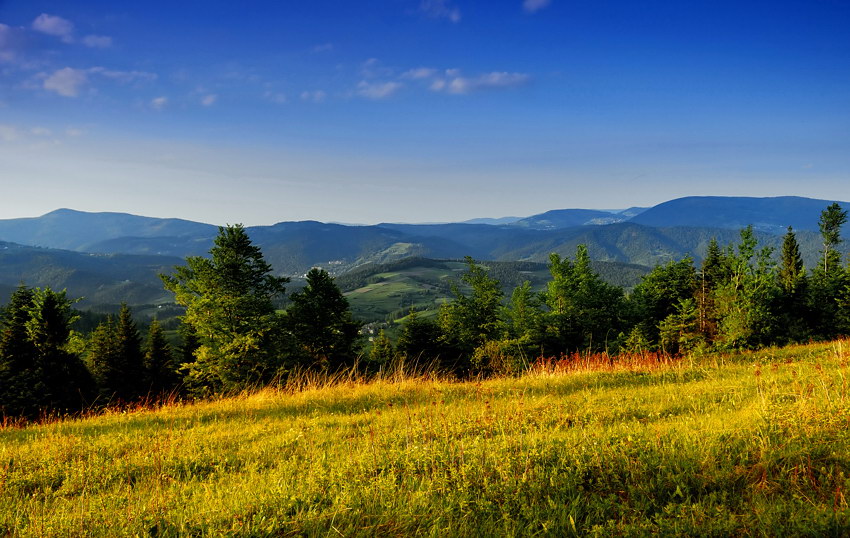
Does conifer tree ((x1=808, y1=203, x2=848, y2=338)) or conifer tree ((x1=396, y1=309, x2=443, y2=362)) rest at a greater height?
conifer tree ((x1=808, y1=203, x2=848, y2=338))

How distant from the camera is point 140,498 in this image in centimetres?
433

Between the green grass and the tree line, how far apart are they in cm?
1398

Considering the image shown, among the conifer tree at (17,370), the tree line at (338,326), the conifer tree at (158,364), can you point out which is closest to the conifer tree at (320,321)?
the tree line at (338,326)

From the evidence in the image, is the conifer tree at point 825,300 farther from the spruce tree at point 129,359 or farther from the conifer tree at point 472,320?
the spruce tree at point 129,359

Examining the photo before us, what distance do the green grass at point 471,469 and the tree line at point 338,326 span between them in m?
14.0

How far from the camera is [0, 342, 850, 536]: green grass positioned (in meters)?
3.62

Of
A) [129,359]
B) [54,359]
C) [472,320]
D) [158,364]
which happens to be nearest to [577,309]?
[472,320]

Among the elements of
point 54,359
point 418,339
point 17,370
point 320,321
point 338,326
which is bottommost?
point 418,339

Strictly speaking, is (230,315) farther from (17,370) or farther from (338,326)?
(17,370)

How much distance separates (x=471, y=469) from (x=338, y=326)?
33542 millimetres

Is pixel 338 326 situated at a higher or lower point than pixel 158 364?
higher

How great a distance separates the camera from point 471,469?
14.8 ft

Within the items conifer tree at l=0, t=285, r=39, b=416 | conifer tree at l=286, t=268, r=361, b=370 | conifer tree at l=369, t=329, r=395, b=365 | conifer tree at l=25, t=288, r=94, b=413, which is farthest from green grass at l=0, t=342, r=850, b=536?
conifer tree at l=369, t=329, r=395, b=365

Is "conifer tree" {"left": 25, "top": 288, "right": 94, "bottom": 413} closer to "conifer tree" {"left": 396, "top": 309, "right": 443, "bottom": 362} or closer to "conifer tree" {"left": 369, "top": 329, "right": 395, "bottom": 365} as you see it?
"conifer tree" {"left": 369, "top": 329, "right": 395, "bottom": 365}
